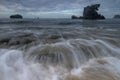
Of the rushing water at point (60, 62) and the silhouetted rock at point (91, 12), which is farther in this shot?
the silhouetted rock at point (91, 12)

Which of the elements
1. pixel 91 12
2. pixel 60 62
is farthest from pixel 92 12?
pixel 60 62

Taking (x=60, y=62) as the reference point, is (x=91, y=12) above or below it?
below

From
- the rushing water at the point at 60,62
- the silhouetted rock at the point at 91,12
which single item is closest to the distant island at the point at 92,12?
the silhouetted rock at the point at 91,12

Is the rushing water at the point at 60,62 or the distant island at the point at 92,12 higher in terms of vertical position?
the rushing water at the point at 60,62

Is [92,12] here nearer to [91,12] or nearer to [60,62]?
[91,12]

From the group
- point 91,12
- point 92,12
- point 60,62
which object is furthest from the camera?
point 92,12

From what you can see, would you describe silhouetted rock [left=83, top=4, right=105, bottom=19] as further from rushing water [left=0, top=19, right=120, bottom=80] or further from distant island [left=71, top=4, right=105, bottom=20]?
rushing water [left=0, top=19, right=120, bottom=80]

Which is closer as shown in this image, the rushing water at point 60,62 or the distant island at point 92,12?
the rushing water at point 60,62

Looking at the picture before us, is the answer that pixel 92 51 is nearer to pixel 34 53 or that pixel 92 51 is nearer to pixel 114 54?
pixel 114 54

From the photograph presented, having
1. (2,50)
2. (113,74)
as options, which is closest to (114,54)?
(113,74)

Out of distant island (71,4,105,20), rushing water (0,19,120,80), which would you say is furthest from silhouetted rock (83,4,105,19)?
A: rushing water (0,19,120,80)

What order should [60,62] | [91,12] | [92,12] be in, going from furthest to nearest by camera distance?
[92,12]
[91,12]
[60,62]

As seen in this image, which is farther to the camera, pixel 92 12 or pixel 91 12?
pixel 92 12

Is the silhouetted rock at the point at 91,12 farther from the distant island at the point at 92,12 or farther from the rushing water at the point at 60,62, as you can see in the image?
the rushing water at the point at 60,62
